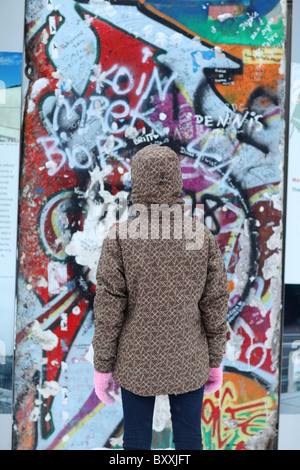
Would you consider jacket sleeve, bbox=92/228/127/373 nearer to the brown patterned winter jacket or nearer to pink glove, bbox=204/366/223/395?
the brown patterned winter jacket

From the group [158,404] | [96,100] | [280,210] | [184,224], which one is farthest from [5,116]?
[158,404]

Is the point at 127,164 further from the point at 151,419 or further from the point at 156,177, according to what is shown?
the point at 151,419

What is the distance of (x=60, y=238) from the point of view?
2889mm

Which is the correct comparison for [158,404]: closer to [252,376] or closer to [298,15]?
[252,376]

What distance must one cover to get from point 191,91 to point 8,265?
5.60 ft

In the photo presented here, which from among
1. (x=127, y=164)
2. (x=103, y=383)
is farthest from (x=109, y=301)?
(x=127, y=164)

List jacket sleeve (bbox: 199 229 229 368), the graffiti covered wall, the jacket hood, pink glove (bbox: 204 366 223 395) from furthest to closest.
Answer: the graffiti covered wall, pink glove (bbox: 204 366 223 395), jacket sleeve (bbox: 199 229 229 368), the jacket hood

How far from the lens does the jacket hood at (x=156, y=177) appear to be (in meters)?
1.83

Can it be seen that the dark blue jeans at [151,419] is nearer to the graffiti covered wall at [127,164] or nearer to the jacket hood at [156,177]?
the jacket hood at [156,177]

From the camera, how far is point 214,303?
196 cm

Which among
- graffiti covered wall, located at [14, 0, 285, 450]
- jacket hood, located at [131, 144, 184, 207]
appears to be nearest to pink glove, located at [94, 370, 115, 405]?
jacket hood, located at [131, 144, 184, 207]

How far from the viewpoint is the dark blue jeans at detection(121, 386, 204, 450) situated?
1.90m

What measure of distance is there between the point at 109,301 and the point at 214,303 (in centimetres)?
49
